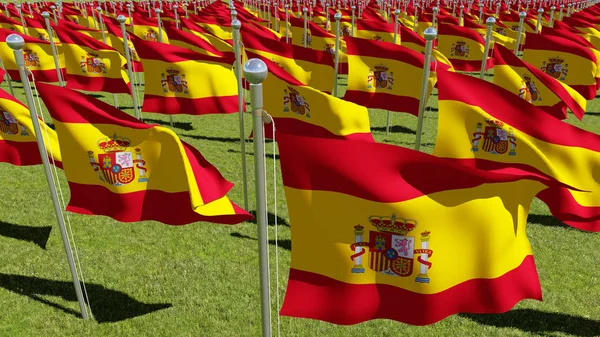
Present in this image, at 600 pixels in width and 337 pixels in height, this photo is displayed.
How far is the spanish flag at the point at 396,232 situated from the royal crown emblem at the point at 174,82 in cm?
806

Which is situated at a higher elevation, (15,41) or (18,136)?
(15,41)

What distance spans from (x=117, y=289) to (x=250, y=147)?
300 inches

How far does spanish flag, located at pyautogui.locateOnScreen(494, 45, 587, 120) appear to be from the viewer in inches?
396

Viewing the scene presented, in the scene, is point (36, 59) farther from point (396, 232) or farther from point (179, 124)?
point (396, 232)

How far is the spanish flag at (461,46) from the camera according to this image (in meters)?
16.0

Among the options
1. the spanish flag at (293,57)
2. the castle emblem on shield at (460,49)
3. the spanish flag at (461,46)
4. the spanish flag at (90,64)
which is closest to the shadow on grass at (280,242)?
the spanish flag at (293,57)

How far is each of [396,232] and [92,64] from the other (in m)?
12.3

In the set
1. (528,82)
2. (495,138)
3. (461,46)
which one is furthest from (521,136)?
(461,46)

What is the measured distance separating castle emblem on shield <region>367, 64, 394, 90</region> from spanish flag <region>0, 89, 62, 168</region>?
6.50m

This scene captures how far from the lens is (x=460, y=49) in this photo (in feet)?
53.7

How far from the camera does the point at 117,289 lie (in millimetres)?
8102

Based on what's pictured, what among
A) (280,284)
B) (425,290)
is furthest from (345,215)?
(280,284)

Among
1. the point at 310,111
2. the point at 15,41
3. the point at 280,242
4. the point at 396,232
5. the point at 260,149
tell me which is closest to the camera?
the point at 260,149

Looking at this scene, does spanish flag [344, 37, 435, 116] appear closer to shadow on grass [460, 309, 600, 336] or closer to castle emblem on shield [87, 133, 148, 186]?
shadow on grass [460, 309, 600, 336]
